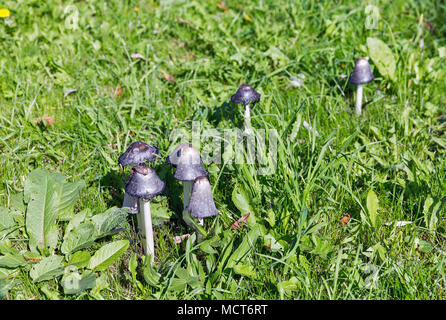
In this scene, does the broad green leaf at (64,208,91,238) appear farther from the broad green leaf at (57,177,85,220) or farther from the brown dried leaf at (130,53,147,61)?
the brown dried leaf at (130,53,147,61)

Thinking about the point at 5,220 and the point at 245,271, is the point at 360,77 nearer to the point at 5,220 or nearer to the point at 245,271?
the point at 245,271

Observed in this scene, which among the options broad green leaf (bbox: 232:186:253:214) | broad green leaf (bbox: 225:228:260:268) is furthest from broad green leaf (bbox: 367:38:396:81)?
broad green leaf (bbox: 225:228:260:268)

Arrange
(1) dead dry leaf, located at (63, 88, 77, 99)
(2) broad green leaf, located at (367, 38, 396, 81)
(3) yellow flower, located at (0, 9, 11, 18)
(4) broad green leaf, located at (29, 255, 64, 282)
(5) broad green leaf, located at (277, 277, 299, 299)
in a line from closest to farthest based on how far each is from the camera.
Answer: (5) broad green leaf, located at (277, 277, 299, 299) → (4) broad green leaf, located at (29, 255, 64, 282) → (1) dead dry leaf, located at (63, 88, 77, 99) → (2) broad green leaf, located at (367, 38, 396, 81) → (3) yellow flower, located at (0, 9, 11, 18)

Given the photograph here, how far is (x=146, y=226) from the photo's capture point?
2689 millimetres

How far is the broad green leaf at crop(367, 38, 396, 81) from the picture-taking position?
427 cm

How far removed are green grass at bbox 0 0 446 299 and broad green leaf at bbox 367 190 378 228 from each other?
36mm

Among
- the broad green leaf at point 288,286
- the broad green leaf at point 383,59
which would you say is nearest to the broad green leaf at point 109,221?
the broad green leaf at point 288,286

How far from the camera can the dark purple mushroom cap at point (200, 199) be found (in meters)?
2.55

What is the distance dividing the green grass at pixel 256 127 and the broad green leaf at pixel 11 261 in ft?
0.14

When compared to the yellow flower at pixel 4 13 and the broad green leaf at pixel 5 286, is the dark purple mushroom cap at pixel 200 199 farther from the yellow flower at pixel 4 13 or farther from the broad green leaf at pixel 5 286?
the yellow flower at pixel 4 13

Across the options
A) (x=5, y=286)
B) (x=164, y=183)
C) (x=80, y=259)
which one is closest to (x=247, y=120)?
(x=164, y=183)

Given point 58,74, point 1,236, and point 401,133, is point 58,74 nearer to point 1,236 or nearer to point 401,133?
point 1,236

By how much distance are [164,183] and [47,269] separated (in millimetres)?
750

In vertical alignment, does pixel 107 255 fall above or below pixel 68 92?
below
